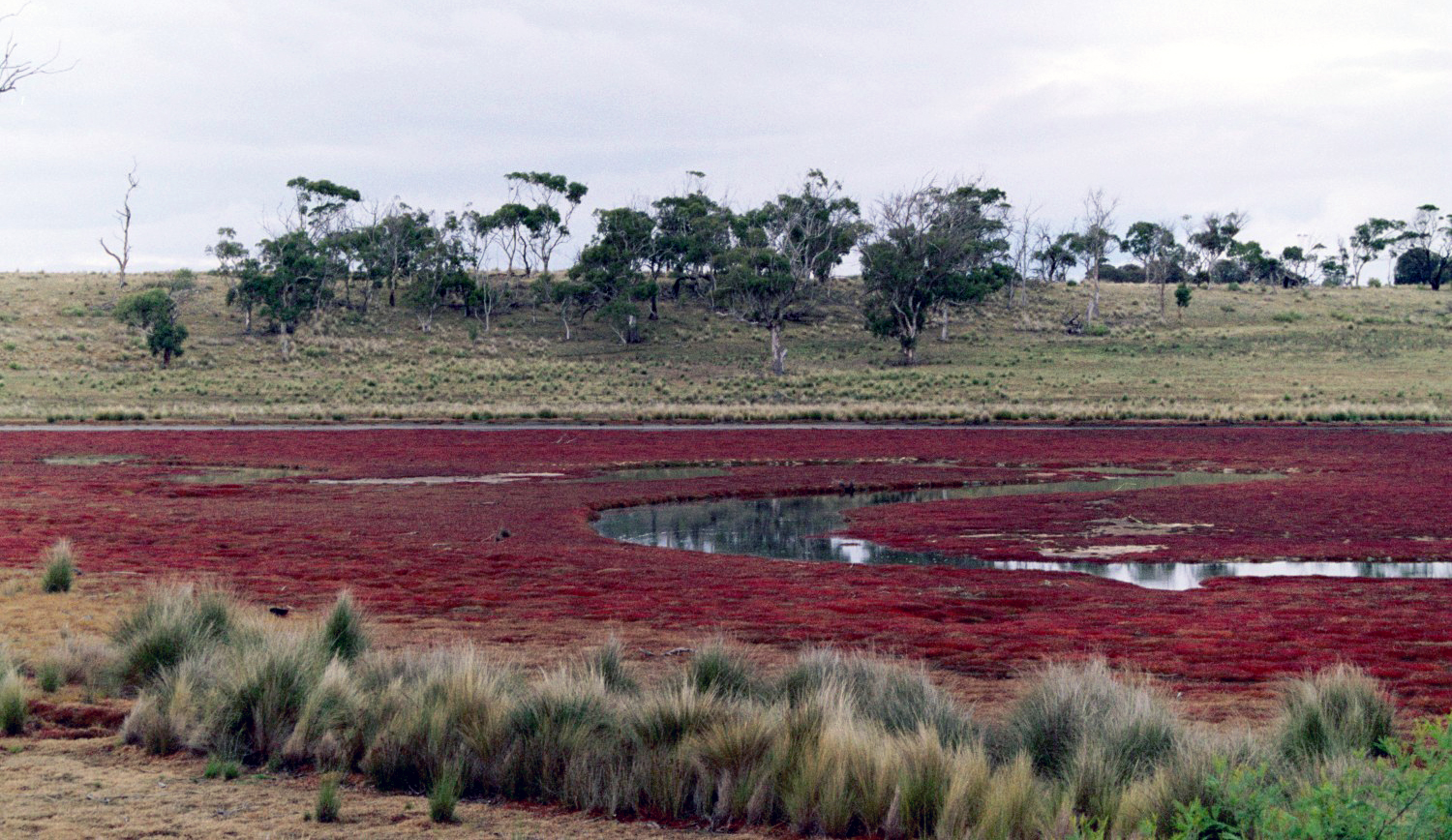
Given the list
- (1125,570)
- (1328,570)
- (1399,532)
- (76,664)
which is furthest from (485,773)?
(1399,532)

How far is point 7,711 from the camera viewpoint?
8227 mm

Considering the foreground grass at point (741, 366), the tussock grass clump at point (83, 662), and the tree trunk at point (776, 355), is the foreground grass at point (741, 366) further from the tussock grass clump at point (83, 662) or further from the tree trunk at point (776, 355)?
the tussock grass clump at point (83, 662)

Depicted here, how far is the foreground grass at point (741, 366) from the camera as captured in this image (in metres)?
56.7

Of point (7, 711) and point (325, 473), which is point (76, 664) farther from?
point (325, 473)

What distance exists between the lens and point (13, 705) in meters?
8.25

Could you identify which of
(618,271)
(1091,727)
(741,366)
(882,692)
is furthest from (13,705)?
(618,271)

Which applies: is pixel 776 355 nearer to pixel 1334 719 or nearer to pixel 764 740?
pixel 1334 719

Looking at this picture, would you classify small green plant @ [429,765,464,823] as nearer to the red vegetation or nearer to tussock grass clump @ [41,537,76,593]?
the red vegetation

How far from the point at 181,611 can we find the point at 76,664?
862 mm

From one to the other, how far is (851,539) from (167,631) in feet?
40.7

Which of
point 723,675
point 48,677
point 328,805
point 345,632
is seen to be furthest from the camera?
point 345,632

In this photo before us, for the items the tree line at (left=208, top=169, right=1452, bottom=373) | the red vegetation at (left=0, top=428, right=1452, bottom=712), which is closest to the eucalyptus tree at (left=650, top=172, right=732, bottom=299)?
the tree line at (left=208, top=169, right=1452, bottom=373)

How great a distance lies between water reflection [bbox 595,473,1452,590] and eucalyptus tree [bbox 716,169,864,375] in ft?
163

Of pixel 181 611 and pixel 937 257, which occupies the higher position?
pixel 937 257
